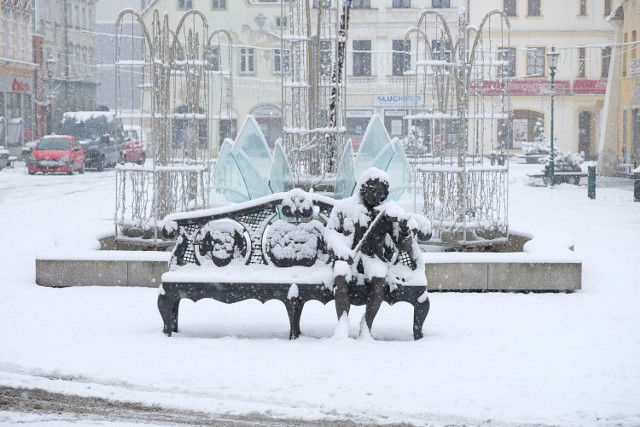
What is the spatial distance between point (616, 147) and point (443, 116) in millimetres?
26245

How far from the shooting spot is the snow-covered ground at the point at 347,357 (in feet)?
21.4

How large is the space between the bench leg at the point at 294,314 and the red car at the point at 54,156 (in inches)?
1198

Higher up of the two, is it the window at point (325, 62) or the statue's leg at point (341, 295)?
the window at point (325, 62)

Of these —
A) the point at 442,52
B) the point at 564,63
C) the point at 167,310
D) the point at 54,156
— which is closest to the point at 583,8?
the point at 564,63

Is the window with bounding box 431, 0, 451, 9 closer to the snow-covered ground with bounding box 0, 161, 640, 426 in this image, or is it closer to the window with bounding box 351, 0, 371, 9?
the window with bounding box 351, 0, 371, 9

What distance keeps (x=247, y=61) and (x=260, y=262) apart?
48035mm

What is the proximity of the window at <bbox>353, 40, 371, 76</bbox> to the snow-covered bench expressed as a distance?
155ft

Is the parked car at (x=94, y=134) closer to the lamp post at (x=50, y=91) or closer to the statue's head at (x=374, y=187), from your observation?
the lamp post at (x=50, y=91)

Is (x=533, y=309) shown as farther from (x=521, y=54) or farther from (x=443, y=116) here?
(x=521, y=54)

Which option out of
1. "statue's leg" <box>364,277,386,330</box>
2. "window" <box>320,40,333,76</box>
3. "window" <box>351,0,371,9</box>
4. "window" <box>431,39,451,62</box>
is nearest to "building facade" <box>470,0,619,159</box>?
"window" <box>351,0,371,9</box>

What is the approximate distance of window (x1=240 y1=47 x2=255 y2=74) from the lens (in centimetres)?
5600

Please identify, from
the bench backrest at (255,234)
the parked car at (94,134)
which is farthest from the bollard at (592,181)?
the parked car at (94,134)

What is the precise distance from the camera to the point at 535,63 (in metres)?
56.2

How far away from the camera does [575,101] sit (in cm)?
5619
